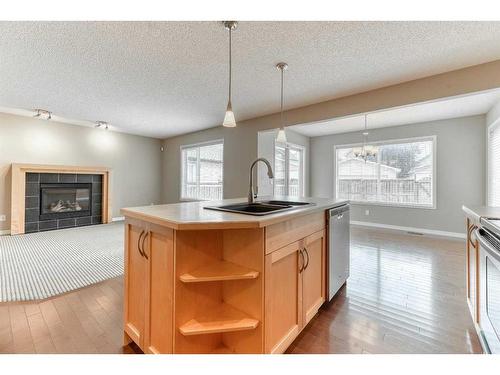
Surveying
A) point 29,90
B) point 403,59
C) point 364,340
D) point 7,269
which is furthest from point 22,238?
point 403,59

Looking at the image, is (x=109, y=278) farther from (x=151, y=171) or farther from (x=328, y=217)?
(x=151, y=171)

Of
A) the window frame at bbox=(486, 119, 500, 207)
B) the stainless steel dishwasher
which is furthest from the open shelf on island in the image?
the window frame at bbox=(486, 119, 500, 207)

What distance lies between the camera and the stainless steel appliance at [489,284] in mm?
1184

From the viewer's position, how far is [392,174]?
5.33 m

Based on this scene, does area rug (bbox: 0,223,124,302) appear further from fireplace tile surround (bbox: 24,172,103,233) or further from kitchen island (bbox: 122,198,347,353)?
kitchen island (bbox: 122,198,347,353)

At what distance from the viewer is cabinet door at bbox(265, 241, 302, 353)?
4.25 ft

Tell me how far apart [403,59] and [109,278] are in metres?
4.00

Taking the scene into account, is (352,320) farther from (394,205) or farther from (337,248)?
(394,205)

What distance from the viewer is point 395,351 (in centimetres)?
153

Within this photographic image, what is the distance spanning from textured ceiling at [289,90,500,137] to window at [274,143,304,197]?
607 millimetres

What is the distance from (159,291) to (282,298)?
2.38 feet

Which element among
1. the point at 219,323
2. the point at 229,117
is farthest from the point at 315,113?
the point at 219,323

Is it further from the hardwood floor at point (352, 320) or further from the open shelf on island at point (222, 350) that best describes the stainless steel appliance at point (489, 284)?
the open shelf on island at point (222, 350)

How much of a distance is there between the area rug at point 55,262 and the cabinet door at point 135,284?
1320mm
